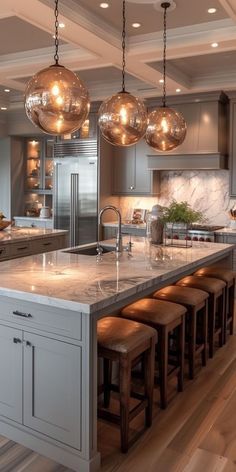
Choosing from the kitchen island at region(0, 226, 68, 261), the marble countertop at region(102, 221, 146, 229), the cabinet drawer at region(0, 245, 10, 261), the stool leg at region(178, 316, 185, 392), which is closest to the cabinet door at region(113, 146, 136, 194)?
the marble countertop at region(102, 221, 146, 229)

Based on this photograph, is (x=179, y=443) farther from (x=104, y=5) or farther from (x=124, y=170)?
(x=124, y=170)

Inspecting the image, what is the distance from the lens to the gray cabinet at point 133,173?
277 inches

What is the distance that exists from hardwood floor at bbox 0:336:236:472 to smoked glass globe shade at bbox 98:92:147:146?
204cm

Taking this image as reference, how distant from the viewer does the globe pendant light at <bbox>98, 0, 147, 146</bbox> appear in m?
3.44

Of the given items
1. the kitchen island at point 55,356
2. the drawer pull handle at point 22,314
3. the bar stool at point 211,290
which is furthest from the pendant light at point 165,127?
the drawer pull handle at point 22,314

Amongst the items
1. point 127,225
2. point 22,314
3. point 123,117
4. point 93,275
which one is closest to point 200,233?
point 127,225

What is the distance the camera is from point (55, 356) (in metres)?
2.38

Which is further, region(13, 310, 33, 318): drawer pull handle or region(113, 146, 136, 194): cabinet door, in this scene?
region(113, 146, 136, 194): cabinet door

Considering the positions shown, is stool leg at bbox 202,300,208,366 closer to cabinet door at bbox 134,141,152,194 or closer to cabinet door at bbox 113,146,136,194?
cabinet door at bbox 134,141,152,194

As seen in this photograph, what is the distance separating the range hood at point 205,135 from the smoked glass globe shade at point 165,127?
241cm

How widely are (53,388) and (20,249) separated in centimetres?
288

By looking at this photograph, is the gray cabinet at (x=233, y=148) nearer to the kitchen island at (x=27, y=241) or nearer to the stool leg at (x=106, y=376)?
the kitchen island at (x=27, y=241)

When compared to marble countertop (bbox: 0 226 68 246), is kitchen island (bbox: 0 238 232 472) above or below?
below

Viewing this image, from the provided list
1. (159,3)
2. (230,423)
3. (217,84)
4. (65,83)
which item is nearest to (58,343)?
(230,423)
